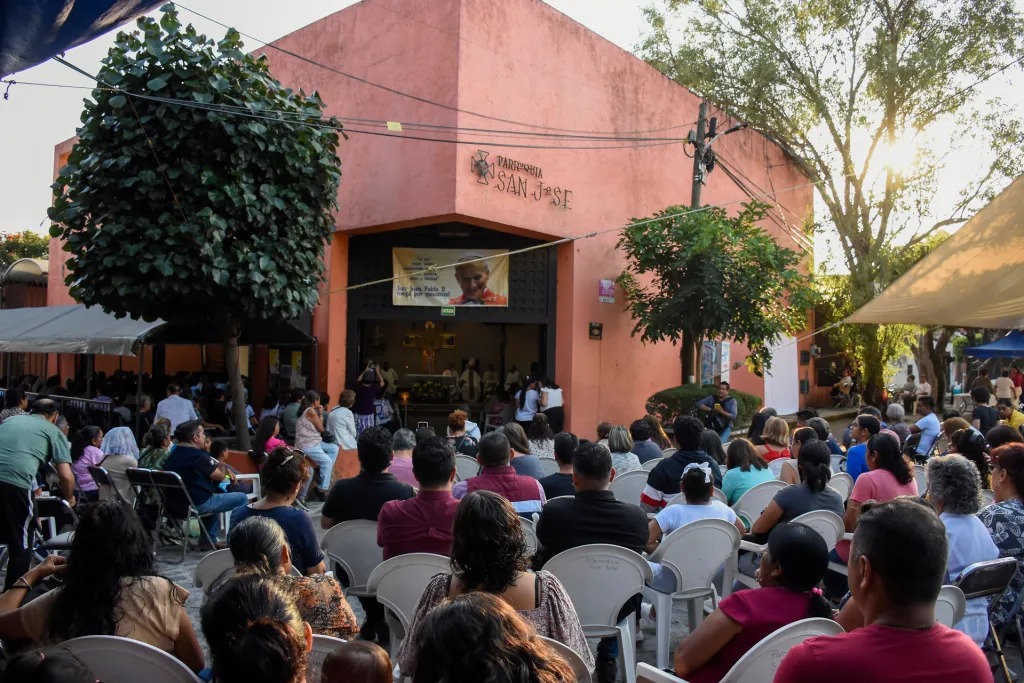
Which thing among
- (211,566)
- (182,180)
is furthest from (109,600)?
(182,180)

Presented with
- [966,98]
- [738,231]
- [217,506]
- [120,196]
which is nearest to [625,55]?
[738,231]

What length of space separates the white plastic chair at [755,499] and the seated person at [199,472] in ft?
14.4

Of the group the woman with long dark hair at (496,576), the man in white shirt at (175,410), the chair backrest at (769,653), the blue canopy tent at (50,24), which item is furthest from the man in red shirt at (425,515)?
the man in white shirt at (175,410)

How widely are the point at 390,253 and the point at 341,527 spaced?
33.0 feet

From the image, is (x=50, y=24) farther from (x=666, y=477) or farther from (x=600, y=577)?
(x=666, y=477)

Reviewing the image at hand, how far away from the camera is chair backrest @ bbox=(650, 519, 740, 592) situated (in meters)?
4.71

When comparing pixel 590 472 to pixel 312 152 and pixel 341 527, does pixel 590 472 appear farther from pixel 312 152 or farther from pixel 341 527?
pixel 312 152

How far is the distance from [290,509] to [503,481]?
4.74ft

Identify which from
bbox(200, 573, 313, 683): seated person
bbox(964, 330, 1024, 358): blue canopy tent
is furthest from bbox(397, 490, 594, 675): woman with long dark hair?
bbox(964, 330, 1024, 358): blue canopy tent

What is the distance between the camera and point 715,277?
13.8m

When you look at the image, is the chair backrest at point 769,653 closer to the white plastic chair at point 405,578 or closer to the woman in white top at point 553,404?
the white plastic chair at point 405,578

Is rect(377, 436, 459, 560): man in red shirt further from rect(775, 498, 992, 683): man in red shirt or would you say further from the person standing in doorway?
the person standing in doorway

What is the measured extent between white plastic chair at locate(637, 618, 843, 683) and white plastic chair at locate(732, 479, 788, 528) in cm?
324

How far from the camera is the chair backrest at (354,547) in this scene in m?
4.80
